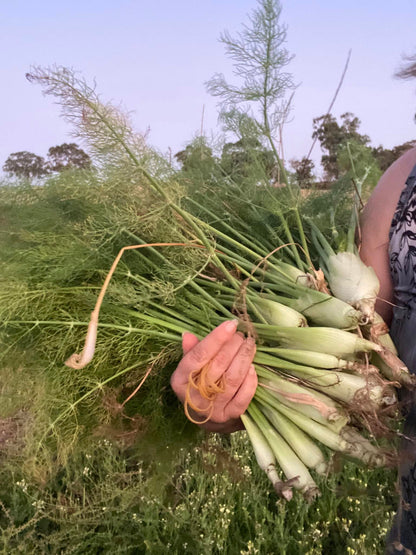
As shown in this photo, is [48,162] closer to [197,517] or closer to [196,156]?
[196,156]

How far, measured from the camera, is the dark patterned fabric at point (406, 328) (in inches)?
44.2

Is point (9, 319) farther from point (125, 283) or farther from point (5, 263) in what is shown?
point (125, 283)

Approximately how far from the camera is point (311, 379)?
126 centimetres

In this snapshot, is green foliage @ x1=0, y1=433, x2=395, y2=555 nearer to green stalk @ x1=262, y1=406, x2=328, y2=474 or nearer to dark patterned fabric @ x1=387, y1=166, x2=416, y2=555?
green stalk @ x1=262, y1=406, x2=328, y2=474

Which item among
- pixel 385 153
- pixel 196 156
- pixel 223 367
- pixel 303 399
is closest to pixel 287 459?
pixel 303 399

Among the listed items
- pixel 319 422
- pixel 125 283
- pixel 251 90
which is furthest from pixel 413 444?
pixel 251 90

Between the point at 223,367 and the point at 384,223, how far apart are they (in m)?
0.61

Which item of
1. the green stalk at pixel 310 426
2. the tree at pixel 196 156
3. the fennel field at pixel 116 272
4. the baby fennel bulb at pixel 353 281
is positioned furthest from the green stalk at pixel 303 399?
the tree at pixel 196 156

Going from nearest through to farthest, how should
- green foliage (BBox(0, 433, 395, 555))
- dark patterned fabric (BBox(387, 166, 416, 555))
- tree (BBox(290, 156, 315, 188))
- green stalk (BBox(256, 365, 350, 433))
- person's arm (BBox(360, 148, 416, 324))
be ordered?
dark patterned fabric (BBox(387, 166, 416, 555))
green stalk (BBox(256, 365, 350, 433))
person's arm (BBox(360, 148, 416, 324))
tree (BBox(290, 156, 315, 188))
green foliage (BBox(0, 433, 395, 555))

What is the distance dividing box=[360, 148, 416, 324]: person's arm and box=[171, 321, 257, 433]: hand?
418 mm

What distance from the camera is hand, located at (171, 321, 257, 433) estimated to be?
116 cm

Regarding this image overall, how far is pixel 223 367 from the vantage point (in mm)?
1173

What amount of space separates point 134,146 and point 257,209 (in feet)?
1.54

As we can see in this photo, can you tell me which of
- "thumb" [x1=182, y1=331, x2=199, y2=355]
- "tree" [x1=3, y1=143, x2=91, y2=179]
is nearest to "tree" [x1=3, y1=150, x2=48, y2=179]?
"tree" [x1=3, y1=143, x2=91, y2=179]
